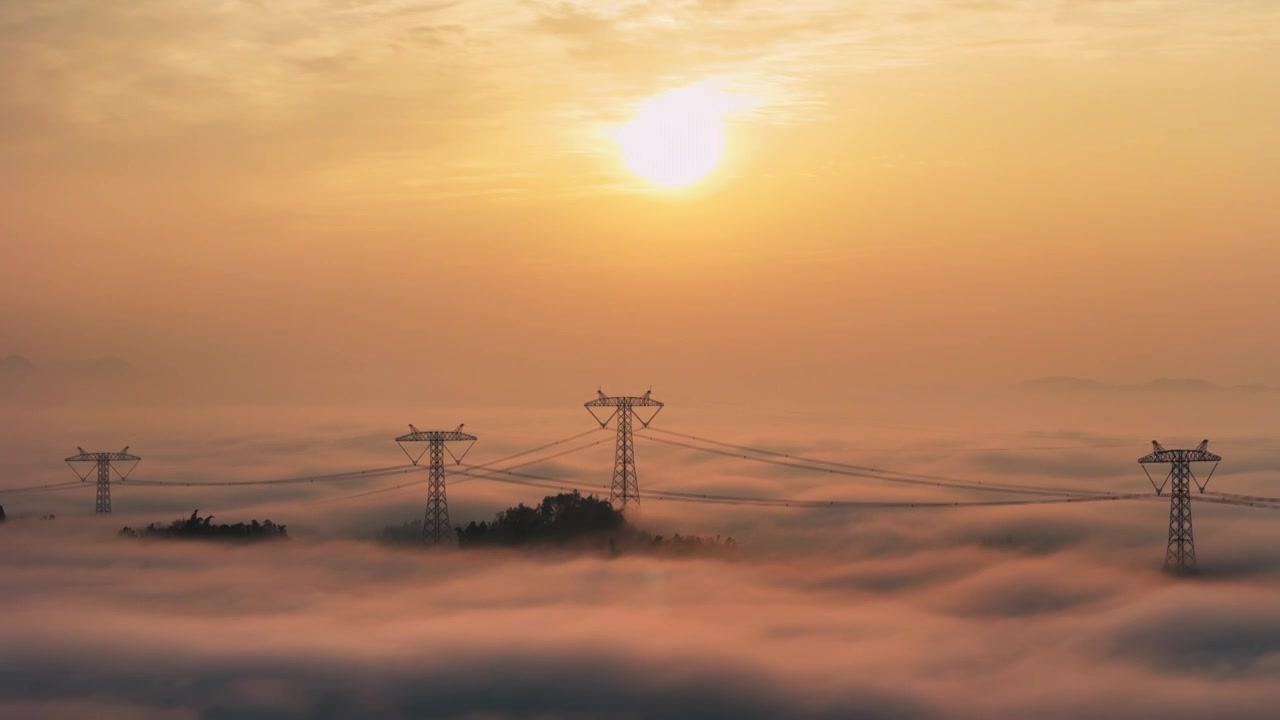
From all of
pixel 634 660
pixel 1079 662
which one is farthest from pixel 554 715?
pixel 1079 662

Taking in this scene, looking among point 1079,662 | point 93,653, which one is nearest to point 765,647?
point 1079,662

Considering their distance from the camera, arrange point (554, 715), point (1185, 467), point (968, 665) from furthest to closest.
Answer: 1. point (968, 665)
2. point (554, 715)
3. point (1185, 467)

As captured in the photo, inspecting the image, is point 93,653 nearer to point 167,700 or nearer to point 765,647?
point 167,700

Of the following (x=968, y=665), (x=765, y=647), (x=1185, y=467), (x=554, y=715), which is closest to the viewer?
(x=1185, y=467)

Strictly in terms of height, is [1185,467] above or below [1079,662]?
above

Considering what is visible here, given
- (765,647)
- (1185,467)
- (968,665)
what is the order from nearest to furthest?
(1185,467) → (968,665) → (765,647)

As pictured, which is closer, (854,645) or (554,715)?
(554,715)

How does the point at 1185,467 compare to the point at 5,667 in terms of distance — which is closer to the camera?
the point at 1185,467

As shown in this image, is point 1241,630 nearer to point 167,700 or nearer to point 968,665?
point 968,665

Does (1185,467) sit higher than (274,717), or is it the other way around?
(1185,467)
